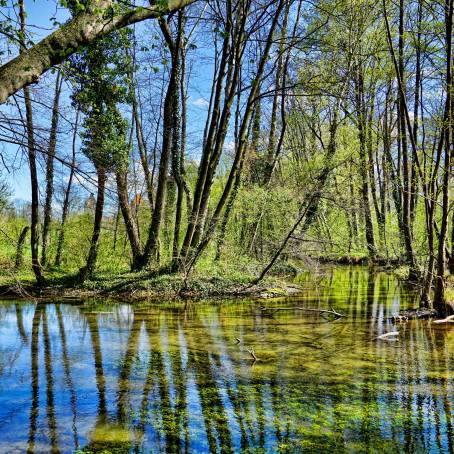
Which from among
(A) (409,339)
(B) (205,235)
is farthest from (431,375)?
(B) (205,235)

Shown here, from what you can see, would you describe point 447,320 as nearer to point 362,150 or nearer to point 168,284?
point 168,284

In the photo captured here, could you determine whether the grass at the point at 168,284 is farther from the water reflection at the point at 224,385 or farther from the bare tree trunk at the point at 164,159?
the water reflection at the point at 224,385

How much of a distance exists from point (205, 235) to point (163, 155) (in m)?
3.37

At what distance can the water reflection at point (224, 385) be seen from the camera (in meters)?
4.78

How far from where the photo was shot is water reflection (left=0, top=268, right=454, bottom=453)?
4.78 meters

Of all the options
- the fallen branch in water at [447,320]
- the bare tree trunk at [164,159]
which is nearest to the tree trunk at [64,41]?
the fallen branch in water at [447,320]

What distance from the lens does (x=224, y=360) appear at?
303 inches

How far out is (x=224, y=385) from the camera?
641 cm

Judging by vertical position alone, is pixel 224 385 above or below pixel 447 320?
below

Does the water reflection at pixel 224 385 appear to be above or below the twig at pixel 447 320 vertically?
below

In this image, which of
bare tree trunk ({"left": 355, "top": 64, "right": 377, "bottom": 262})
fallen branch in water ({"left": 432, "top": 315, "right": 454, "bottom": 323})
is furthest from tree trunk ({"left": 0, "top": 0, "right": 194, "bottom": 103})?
bare tree trunk ({"left": 355, "top": 64, "right": 377, "bottom": 262})

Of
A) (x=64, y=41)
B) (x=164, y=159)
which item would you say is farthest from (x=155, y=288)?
(x=64, y=41)

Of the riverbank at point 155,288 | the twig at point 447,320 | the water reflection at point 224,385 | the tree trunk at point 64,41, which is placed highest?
the tree trunk at point 64,41

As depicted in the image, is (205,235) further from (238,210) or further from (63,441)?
(63,441)
